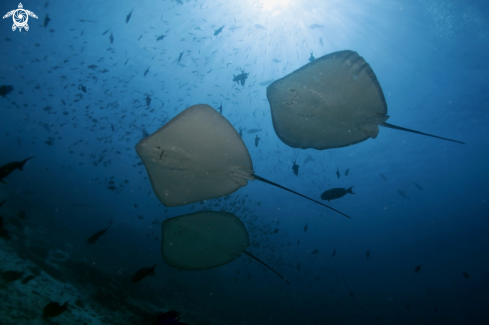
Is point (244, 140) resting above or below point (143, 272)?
above

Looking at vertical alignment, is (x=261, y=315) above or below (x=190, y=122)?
below

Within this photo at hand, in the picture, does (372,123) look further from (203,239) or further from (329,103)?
(203,239)

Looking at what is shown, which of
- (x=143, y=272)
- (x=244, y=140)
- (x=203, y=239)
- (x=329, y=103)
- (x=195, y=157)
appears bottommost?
(x=143, y=272)

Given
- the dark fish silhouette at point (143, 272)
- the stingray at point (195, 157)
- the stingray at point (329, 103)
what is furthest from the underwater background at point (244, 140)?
the stingray at point (195, 157)

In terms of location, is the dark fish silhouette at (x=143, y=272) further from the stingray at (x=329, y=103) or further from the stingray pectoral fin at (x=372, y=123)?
the stingray pectoral fin at (x=372, y=123)

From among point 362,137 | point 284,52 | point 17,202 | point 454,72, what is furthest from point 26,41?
point 454,72

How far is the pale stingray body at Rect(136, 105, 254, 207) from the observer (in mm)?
3412

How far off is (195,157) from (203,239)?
1.76 metres

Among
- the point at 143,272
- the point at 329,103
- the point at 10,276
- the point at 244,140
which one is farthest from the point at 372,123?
the point at 244,140

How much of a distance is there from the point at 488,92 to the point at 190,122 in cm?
1511

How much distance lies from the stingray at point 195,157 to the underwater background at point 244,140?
5434mm

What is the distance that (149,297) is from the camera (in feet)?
38.7

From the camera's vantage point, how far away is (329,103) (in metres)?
3.77

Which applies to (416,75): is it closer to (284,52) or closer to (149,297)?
(284,52)
